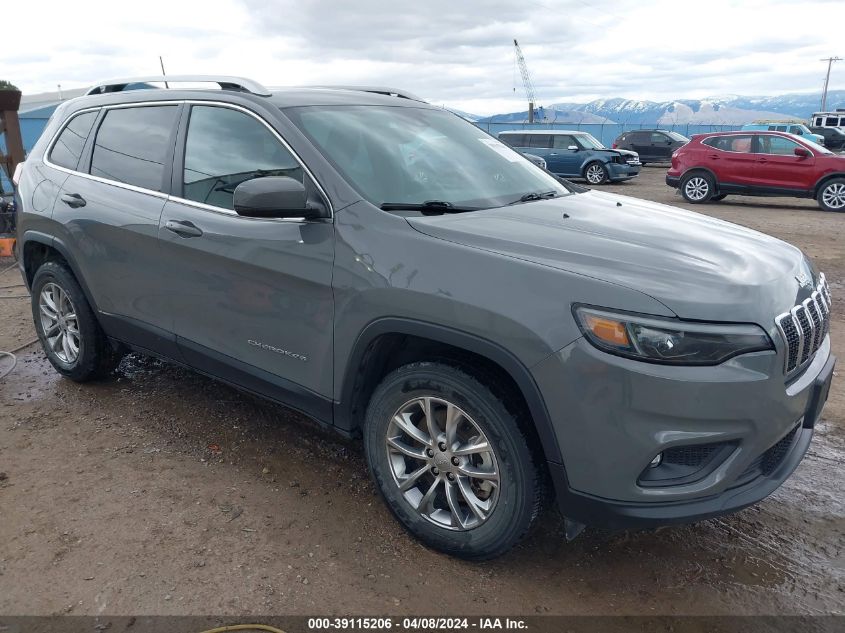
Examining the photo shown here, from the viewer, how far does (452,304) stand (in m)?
2.44

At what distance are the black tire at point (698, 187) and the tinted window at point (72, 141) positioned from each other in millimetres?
13697

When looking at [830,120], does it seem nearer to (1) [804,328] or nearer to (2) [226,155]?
(1) [804,328]

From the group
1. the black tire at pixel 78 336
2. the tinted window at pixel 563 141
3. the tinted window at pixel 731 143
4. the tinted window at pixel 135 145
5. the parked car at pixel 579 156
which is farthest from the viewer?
the tinted window at pixel 563 141

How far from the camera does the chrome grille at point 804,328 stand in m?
2.33

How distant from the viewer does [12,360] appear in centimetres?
513

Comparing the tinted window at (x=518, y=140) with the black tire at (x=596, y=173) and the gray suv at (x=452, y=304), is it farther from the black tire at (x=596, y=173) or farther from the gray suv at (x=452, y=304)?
the gray suv at (x=452, y=304)

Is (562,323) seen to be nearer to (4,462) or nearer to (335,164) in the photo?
(335,164)

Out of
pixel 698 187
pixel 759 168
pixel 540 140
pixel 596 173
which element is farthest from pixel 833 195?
pixel 540 140

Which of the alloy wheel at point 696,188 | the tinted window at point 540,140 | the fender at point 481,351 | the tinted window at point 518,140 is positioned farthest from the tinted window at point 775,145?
the fender at point 481,351

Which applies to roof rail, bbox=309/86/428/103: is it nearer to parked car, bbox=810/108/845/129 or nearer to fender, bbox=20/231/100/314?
fender, bbox=20/231/100/314

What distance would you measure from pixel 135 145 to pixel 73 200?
59cm

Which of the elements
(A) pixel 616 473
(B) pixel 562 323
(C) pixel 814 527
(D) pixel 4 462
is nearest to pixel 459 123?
(B) pixel 562 323

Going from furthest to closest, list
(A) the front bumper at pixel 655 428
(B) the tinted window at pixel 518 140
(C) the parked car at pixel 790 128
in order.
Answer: (C) the parked car at pixel 790 128 < (B) the tinted window at pixel 518 140 < (A) the front bumper at pixel 655 428

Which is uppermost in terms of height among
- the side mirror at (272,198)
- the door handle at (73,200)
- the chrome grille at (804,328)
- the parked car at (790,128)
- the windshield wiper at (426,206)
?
the side mirror at (272,198)
